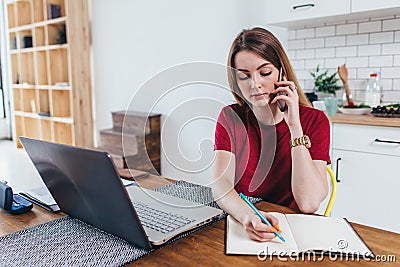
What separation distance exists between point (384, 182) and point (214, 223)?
166 cm

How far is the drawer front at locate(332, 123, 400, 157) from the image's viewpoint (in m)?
2.21

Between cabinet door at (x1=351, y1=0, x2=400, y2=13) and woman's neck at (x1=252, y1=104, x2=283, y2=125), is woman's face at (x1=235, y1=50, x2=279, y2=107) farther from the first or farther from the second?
cabinet door at (x1=351, y1=0, x2=400, y2=13)

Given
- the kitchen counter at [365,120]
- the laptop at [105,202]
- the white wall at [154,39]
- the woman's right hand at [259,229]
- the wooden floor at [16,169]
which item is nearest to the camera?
the laptop at [105,202]

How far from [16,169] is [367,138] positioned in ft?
12.6

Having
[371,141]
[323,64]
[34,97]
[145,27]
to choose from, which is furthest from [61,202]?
[34,97]

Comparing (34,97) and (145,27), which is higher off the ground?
(145,27)

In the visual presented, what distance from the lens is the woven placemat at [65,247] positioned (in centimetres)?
81

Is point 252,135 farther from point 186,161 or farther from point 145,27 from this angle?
point 145,27

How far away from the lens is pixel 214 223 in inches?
39.2

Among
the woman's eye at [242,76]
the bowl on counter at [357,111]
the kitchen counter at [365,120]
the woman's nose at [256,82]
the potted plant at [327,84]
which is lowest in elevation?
the kitchen counter at [365,120]

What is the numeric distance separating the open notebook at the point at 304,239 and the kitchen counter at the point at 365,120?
1417 mm

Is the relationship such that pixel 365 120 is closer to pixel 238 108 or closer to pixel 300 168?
pixel 238 108

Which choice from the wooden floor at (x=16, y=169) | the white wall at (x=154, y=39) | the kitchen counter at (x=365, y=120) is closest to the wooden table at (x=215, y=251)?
the white wall at (x=154, y=39)

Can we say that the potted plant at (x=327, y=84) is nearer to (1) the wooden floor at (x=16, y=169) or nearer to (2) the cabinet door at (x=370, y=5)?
(2) the cabinet door at (x=370, y=5)
